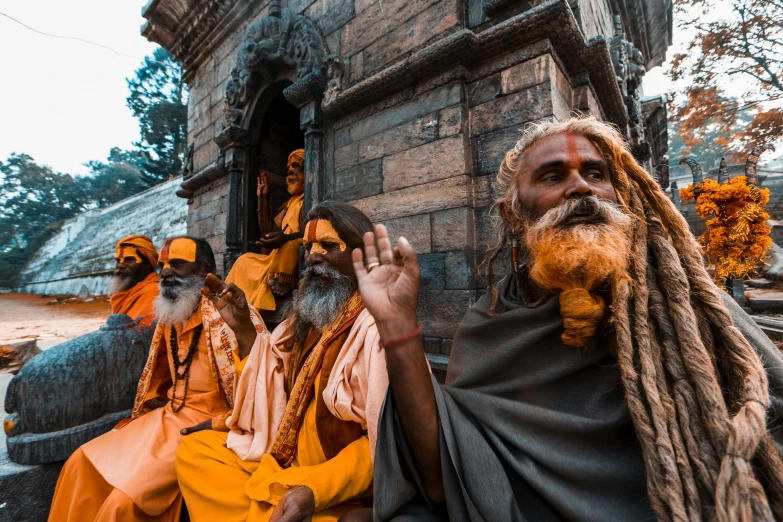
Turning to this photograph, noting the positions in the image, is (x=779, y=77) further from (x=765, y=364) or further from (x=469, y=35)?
(x=765, y=364)

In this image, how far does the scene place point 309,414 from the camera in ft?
6.29

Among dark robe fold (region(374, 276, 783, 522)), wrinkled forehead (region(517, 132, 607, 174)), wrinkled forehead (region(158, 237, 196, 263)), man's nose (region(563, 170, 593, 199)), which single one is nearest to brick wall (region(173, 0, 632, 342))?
wrinkled forehead (region(517, 132, 607, 174))

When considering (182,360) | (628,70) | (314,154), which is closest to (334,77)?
(314,154)

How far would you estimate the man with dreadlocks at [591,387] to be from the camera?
94 centimetres

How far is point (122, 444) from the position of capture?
217 centimetres

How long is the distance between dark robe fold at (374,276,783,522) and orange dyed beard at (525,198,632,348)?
0.07 metres

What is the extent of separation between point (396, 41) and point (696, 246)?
288 centimetres

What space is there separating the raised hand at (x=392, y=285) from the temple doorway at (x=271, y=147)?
4107 millimetres

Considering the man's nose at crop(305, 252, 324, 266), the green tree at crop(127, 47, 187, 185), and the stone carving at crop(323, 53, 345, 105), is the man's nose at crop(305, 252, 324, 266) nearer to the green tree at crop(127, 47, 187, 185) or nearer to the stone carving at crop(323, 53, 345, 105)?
the stone carving at crop(323, 53, 345, 105)

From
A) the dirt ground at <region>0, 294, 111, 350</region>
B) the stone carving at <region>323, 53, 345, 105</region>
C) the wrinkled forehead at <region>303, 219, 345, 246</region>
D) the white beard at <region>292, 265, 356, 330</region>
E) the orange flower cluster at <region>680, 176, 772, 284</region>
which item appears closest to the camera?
the white beard at <region>292, 265, 356, 330</region>

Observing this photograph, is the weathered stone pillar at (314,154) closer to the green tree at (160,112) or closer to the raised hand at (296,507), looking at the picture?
the raised hand at (296,507)

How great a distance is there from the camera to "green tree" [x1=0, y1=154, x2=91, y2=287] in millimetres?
31859

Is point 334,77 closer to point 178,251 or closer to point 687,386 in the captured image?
point 178,251

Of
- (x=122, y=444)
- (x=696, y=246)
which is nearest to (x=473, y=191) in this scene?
(x=696, y=246)
